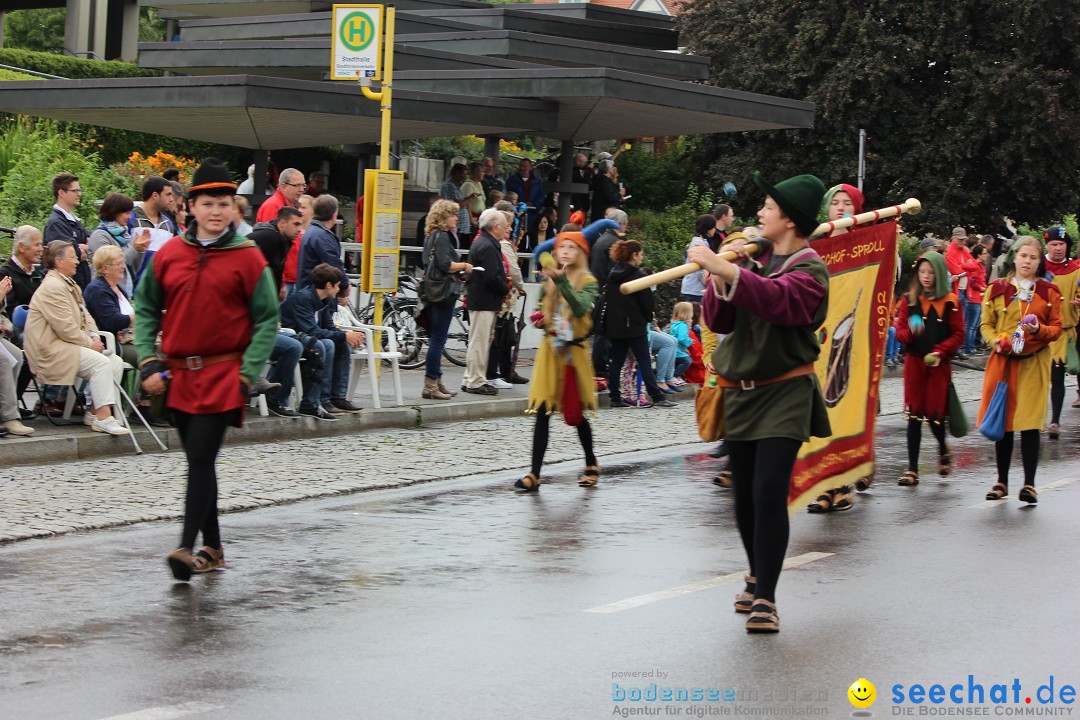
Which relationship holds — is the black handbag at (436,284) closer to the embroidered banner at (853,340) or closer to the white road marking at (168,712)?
the embroidered banner at (853,340)

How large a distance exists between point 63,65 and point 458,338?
1835 cm

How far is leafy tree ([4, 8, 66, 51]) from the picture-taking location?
59.3 metres

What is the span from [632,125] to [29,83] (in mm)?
9555

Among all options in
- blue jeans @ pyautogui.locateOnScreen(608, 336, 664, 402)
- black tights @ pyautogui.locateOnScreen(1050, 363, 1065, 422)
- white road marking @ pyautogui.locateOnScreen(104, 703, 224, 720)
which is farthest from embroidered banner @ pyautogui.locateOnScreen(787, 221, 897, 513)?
blue jeans @ pyautogui.locateOnScreen(608, 336, 664, 402)

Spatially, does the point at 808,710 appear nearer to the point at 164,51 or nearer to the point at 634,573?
the point at 634,573

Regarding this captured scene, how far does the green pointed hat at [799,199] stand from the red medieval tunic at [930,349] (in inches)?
187

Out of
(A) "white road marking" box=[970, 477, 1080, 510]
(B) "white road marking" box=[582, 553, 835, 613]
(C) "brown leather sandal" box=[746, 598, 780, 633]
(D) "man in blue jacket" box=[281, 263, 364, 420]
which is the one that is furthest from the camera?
(D) "man in blue jacket" box=[281, 263, 364, 420]

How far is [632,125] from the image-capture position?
25.0 metres

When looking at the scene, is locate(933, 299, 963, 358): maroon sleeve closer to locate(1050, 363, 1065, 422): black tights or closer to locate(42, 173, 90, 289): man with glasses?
locate(1050, 363, 1065, 422): black tights

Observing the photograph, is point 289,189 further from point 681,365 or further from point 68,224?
point 681,365

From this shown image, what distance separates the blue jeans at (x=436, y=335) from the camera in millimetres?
15422

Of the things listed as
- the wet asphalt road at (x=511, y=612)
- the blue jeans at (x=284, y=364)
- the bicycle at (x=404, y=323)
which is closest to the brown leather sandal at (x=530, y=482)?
the wet asphalt road at (x=511, y=612)

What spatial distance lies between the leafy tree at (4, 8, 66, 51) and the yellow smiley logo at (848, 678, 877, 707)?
192 feet

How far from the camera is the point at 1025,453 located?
1071cm
